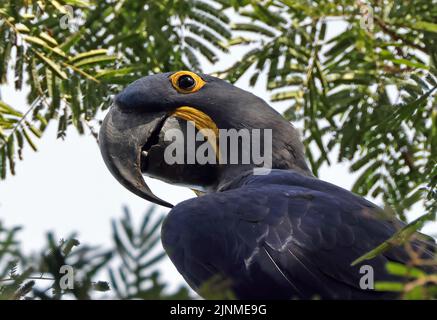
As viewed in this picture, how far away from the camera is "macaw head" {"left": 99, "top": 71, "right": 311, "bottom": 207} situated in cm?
457

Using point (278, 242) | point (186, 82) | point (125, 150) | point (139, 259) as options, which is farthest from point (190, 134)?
point (139, 259)

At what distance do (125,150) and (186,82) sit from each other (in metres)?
0.66

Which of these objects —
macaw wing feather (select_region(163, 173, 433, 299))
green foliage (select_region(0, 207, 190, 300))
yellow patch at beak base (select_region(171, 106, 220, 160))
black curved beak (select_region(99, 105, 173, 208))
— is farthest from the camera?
yellow patch at beak base (select_region(171, 106, 220, 160))

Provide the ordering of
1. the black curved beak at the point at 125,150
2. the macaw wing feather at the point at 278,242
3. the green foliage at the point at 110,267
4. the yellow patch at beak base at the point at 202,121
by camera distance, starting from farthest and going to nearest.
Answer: the yellow patch at beak base at the point at 202,121, the black curved beak at the point at 125,150, the macaw wing feather at the point at 278,242, the green foliage at the point at 110,267

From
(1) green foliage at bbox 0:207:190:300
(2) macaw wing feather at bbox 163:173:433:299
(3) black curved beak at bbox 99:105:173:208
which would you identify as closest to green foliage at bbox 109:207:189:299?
(1) green foliage at bbox 0:207:190:300

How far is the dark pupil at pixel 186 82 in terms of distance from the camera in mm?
4969

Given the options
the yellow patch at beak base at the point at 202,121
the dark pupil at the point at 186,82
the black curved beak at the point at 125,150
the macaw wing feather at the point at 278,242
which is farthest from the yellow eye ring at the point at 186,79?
the macaw wing feather at the point at 278,242

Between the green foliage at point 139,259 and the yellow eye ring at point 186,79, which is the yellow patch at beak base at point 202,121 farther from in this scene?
the green foliage at point 139,259

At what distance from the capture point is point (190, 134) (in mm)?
4848

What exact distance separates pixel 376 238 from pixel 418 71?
60.1 inches

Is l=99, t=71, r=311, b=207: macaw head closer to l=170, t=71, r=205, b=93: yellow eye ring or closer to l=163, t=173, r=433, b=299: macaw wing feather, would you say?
l=170, t=71, r=205, b=93: yellow eye ring

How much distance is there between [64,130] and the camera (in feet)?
16.1
